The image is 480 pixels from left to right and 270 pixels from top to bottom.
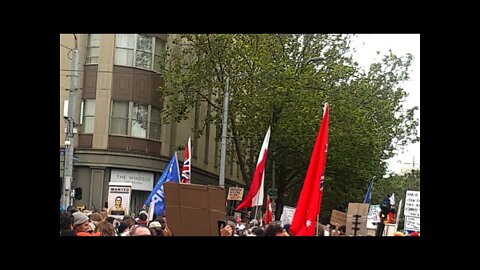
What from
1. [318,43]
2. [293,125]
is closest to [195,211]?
[293,125]

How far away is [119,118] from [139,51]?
2787 millimetres

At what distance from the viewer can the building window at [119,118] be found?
25.3 m

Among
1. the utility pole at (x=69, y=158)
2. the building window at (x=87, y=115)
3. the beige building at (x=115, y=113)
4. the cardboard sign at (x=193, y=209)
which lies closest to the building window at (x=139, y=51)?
the beige building at (x=115, y=113)

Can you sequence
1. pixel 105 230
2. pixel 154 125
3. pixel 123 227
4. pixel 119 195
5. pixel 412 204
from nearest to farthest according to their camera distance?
1. pixel 105 230
2. pixel 123 227
3. pixel 412 204
4. pixel 119 195
5. pixel 154 125

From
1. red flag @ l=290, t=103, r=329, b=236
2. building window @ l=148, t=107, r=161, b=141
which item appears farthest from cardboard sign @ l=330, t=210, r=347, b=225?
building window @ l=148, t=107, r=161, b=141

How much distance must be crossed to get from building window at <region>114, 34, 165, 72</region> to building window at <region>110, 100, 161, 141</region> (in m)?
1.61

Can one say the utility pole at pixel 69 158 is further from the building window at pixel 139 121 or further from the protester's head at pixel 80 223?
the protester's head at pixel 80 223

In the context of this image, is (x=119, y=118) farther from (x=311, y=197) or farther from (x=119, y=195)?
(x=311, y=197)

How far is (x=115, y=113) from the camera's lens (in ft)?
83.2

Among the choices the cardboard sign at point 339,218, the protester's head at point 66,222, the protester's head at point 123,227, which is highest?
the cardboard sign at point 339,218

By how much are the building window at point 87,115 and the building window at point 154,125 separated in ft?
7.56

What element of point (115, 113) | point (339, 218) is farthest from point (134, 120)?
point (339, 218)

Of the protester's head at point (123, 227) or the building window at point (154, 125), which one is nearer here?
the protester's head at point (123, 227)
